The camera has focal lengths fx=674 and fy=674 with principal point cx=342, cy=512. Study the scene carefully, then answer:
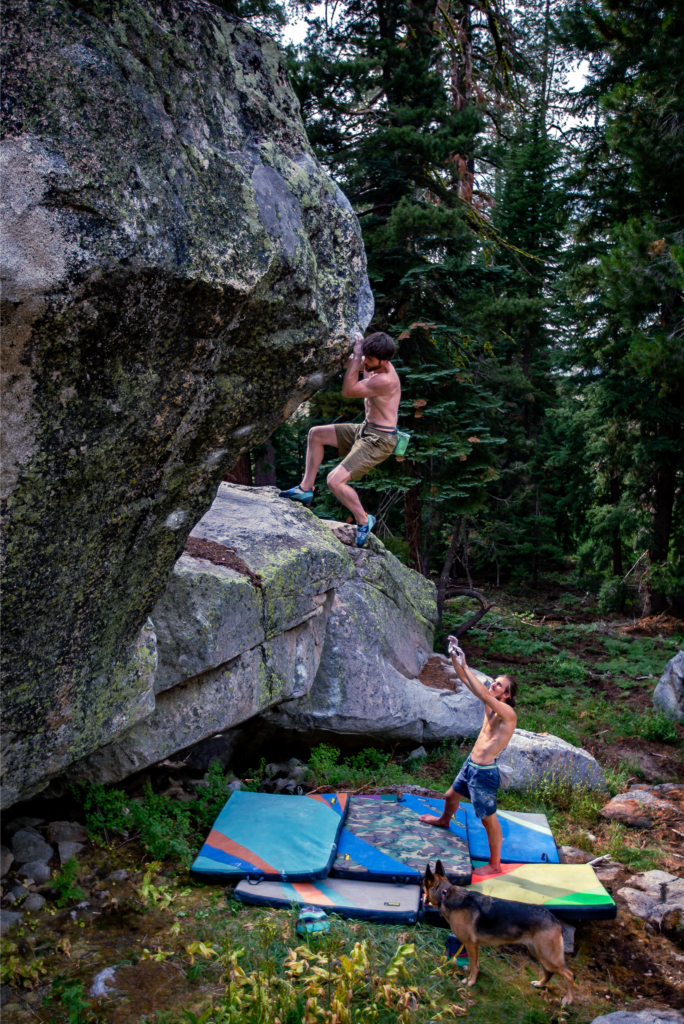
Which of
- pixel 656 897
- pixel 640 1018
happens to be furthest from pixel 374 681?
pixel 640 1018

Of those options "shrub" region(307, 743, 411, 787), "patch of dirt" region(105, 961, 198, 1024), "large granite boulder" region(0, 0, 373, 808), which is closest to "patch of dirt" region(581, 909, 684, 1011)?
"shrub" region(307, 743, 411, 787)

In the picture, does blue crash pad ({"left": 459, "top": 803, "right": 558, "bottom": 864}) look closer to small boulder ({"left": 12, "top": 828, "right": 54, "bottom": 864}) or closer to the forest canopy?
small boulder ({"left": 12, "top": 828, "right": 54, "bottom": 864})

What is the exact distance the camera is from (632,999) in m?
4.61

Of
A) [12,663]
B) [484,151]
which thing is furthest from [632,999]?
[484,151]

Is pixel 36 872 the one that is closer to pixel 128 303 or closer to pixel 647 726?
pixel 128 303

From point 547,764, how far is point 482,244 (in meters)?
8.72

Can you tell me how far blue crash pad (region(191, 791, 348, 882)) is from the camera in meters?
5.23

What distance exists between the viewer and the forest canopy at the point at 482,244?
430 inches

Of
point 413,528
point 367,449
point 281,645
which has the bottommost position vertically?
point 281,645

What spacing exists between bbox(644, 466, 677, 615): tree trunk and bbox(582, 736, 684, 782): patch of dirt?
20.1 feet

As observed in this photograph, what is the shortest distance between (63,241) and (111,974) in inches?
163

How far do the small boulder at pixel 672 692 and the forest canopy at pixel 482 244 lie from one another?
3993 millimetres

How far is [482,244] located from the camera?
39.3ft

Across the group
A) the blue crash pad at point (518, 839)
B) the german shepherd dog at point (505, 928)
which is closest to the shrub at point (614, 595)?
the blue crash pad at point (518, 839)
